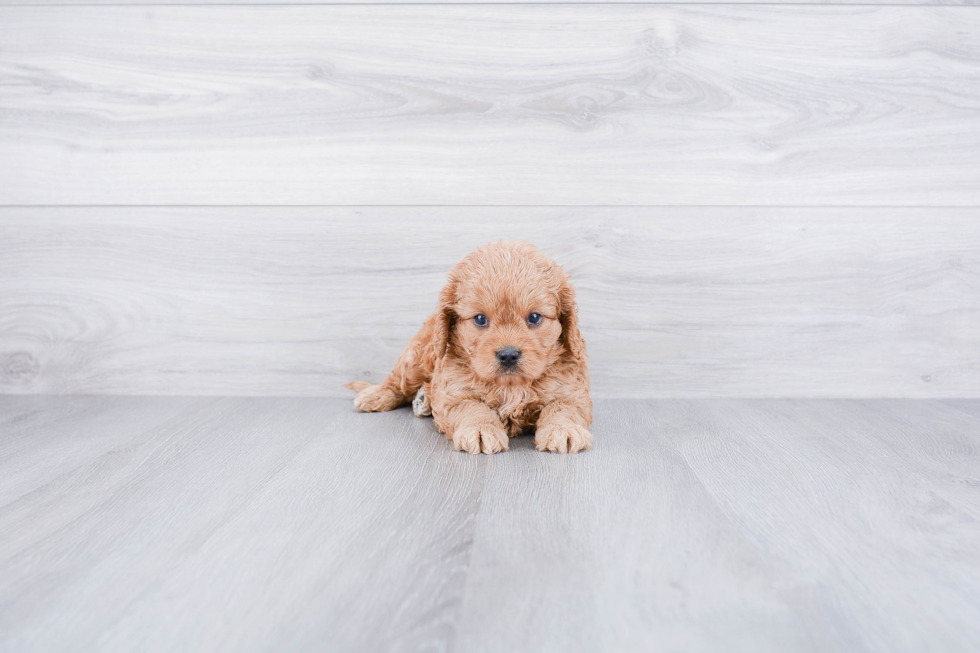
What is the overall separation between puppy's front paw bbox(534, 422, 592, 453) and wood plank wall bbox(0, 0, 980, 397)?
21.0 inches

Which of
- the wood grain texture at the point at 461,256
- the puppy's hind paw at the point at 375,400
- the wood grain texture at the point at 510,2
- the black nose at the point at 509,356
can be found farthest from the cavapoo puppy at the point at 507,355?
the wood grain texture at the point at 510,2

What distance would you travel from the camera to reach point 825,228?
1.79m

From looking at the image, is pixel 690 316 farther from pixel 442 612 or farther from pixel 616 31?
pixel 442 612

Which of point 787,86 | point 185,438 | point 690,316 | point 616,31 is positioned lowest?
point 185,438

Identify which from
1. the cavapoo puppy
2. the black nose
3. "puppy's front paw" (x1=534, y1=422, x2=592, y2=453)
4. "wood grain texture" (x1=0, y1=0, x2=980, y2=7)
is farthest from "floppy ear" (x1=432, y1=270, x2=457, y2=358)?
"wood grain texture" (x1=0, y1=0, x2=980, y2=7)

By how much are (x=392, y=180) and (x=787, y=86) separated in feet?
3.69

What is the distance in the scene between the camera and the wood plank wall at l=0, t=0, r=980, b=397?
176 cm

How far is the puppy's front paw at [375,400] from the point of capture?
65.9 inches

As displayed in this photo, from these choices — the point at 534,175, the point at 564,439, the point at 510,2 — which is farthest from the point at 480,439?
the point at 510,2

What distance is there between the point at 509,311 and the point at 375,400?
0.55 meters

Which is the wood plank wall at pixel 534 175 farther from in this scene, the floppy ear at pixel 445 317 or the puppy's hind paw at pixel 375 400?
the floppy ear at pixel 445 317

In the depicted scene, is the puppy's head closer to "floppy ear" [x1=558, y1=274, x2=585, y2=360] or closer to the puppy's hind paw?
"floppy ear" [x1=558, y1=274, x2=585, y2=360]

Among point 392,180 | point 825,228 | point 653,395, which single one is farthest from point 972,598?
point 392,180

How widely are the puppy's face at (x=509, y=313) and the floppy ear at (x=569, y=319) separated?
2cm
